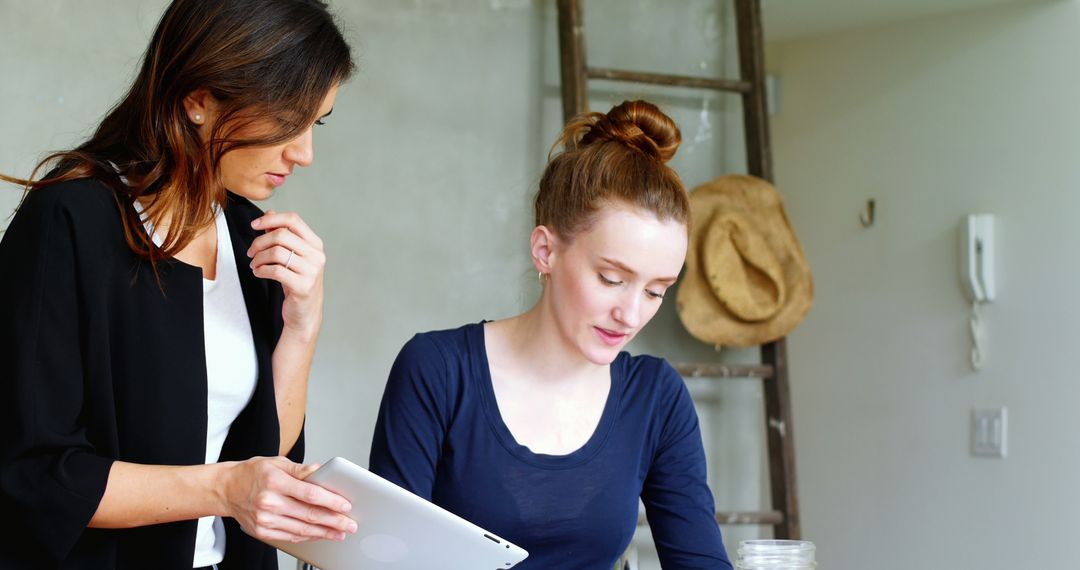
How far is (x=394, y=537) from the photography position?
1.34 m

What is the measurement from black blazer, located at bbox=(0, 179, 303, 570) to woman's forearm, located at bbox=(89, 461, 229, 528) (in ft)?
0.06

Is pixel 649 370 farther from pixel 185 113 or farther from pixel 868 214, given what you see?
pixel 868 214

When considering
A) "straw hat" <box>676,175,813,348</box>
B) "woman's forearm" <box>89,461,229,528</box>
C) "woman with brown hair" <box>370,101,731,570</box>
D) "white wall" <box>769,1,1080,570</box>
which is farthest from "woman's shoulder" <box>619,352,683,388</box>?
"white wall" <box>769,1,1080,570</box>

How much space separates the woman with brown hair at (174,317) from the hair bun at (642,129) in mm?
554

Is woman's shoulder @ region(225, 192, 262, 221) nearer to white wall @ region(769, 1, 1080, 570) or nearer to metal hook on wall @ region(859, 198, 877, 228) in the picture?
white wall @ region(769, 1, 1080, 570)

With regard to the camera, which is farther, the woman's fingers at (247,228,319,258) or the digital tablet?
the woman's fingers at (247,228,319,258)

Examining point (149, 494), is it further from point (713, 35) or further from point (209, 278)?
point (713, 35)

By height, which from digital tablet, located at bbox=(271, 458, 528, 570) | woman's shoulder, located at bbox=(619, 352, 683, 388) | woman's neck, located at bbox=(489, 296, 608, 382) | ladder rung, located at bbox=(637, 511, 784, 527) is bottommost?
ladder rung, located at bbox=(637, 511, 784, 527)

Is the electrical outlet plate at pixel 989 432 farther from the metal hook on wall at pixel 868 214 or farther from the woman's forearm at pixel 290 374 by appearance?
the woman's forearm at pixel 290 374

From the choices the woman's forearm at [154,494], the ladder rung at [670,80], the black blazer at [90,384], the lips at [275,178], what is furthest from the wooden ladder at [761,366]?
the woman's forearm at [154,494]

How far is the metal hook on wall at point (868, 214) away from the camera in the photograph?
4090 mm

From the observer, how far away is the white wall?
3477 mm

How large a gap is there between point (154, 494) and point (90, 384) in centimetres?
15

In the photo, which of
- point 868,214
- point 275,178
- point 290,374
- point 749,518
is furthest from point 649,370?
point 868,214
